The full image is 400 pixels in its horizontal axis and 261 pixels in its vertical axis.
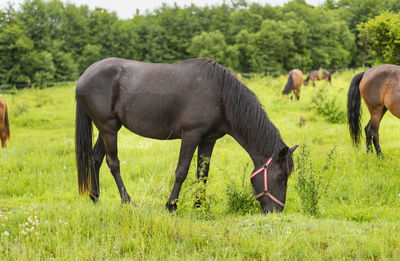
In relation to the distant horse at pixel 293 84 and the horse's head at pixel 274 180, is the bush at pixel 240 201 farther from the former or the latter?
the distant horse at pixel 293 84

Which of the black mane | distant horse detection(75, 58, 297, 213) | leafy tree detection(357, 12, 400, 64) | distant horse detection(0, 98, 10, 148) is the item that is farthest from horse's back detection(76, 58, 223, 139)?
leafy tree detection(357, 12, 400, 64)

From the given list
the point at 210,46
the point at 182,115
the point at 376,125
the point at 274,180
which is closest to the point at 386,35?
the point at 376,125

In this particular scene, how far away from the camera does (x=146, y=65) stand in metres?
4.86

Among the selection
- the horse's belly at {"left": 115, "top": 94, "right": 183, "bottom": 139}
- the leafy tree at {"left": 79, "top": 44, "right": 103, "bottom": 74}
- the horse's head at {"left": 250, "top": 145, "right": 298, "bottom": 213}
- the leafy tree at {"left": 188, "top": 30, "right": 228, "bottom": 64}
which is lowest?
the horse's head at {"left": 250, "top": 145, "right": 298, "bottom": 213}

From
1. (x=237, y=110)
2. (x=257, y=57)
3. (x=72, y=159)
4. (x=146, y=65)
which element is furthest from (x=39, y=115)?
(x=257, y=57)

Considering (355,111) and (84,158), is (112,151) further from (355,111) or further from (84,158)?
(355,111)

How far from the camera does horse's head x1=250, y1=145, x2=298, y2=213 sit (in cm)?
431

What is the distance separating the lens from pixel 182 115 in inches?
175

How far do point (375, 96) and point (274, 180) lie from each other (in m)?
4.04

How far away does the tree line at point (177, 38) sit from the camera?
33.2 meters

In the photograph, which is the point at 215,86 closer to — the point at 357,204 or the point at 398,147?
the point at 357,204

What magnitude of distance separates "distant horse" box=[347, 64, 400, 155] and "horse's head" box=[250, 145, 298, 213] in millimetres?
3471

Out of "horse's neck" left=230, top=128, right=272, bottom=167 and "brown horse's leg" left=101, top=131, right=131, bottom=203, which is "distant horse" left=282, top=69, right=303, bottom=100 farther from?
"brown horse's leg" left=101, top=131, right=131, bottom=203

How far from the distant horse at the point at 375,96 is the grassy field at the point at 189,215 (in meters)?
0.42
